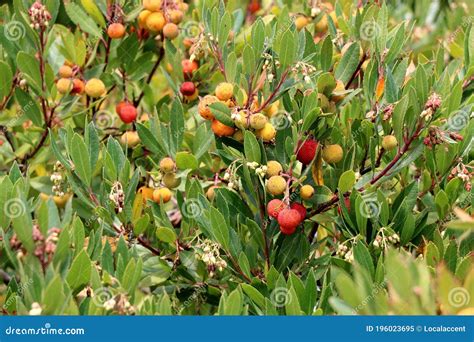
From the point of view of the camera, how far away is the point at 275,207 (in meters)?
2.11

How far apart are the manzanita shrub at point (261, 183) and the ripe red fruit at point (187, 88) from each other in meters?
0.21

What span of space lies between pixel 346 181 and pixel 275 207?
0.19 metres

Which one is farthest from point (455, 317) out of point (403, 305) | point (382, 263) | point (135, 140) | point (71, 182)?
point (135, 140)

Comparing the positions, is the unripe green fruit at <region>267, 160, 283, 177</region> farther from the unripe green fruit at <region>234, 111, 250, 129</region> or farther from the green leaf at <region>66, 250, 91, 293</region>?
the green leaf at <region>66, 250, 91, 293</region>

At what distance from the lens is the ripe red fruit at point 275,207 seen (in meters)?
2.10

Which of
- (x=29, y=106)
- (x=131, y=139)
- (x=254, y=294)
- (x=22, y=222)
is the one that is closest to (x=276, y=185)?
(x=254, y=294)

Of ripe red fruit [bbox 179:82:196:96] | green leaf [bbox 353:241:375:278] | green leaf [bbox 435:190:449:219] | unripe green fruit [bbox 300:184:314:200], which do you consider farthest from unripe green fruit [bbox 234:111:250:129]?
ripe red fruit [bbox 179:82:196:96]

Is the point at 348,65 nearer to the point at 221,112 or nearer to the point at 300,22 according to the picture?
the point at 221,112

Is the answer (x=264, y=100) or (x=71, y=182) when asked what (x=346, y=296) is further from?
(x=71, y=182)

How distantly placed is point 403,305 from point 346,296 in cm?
17

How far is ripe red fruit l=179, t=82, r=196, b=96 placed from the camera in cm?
274

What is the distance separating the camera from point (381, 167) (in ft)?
7.41

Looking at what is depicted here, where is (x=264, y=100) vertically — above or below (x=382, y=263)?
above

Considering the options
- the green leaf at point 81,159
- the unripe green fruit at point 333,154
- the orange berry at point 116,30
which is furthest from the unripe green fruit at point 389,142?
the orange berry at point 116,30
